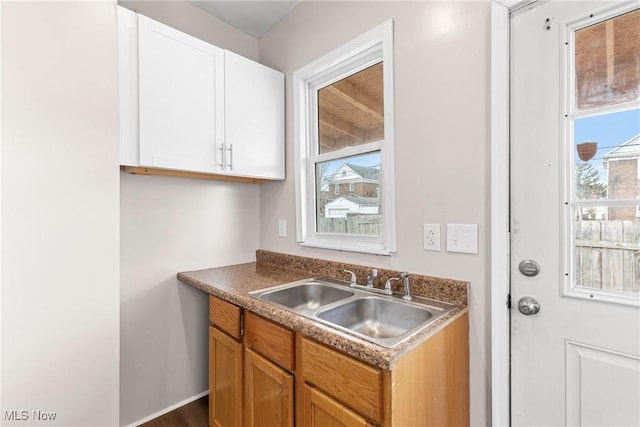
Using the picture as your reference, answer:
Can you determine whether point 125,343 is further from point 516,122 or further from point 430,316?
point 516,122

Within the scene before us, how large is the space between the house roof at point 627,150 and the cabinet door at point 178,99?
177 centimetres

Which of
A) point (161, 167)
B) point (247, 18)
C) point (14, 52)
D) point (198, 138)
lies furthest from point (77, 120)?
point (247, 18)

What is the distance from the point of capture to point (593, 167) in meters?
1.01

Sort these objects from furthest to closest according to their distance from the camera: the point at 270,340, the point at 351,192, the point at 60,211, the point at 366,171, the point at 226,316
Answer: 1. the point at 351,192
2. the point at 366,171
3. the point at 226,316
4. the point at 270,340
5. the point at 60,211

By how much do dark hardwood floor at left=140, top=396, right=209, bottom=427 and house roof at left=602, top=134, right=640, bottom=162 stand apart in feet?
7.63

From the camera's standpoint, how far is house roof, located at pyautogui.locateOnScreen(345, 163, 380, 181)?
166 centimetres

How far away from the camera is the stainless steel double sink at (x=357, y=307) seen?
4.00 feet

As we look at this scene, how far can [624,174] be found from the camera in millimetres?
950

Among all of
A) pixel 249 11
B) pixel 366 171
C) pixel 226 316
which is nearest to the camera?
pixel 226 316

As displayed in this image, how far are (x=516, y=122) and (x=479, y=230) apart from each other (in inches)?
17.6

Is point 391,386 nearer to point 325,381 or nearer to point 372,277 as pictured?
point 325,381

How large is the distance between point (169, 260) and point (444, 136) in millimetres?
1732

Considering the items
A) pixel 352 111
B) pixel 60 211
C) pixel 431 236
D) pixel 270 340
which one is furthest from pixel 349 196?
pixel 60 211

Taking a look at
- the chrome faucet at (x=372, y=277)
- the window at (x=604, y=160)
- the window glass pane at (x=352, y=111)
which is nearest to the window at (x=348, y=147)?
the window glass pane at (x=352, y=111)
